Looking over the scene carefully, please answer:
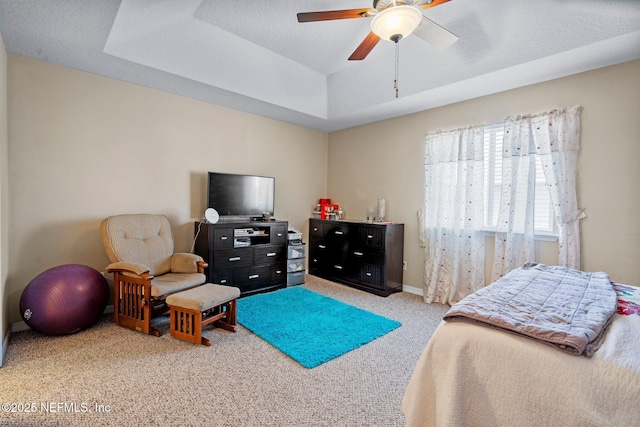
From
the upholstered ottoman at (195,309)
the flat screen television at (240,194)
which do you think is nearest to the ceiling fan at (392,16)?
the upholstered ottoman at (195,309)

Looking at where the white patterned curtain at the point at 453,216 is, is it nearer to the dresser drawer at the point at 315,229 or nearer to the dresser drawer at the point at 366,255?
the dresser drawer at the point at 366,255

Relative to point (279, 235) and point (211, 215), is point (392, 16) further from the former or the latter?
point (279, 235)

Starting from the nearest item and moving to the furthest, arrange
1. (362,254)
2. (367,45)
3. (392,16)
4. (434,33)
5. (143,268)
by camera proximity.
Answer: (392,16) < (434,33) < (367,45) < (143,268) < (362,254)

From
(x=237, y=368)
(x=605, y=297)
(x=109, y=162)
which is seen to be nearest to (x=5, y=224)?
(x=109, y=162)

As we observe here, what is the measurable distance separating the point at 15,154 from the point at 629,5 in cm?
518

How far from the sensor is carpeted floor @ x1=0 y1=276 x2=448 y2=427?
1.67m

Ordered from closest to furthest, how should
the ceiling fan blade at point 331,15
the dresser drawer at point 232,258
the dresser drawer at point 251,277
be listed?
the ceiling fan blade at point 331,15 → the dresser drawer at point 232,258 → the dresser drawer at point 251,277

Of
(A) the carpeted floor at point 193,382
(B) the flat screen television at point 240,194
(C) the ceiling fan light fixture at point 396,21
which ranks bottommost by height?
(A) the carpeted floor at point 193,382

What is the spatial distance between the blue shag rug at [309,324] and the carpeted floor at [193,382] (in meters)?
0.11

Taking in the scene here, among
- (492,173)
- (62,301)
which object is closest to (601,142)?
(492,173)

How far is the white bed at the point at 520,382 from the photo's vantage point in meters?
0.96

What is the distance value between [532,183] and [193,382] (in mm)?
3609

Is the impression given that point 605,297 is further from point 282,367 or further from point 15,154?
point 15,154

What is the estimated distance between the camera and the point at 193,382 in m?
1.99
